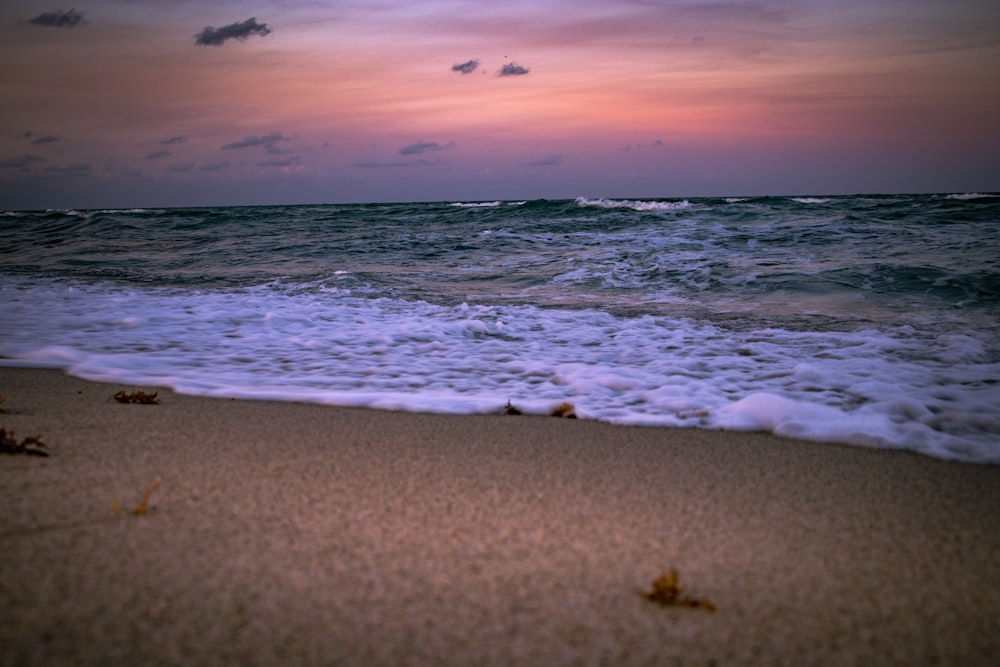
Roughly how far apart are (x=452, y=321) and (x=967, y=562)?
4.21m

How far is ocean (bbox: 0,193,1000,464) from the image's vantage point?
3154mm

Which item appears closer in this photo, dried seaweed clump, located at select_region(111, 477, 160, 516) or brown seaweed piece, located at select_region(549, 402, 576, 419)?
dried seaweed clump, located at select_region(111, 477, 160, 516)

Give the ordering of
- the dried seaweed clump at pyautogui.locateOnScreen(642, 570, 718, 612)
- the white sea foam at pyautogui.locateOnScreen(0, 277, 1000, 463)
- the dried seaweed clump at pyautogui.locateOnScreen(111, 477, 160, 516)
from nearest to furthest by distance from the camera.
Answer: the dried seaweed clump at pyautogui.locateOnScreen(642, 570, 718, 612), the dried seaweed clump at pyautogui.locateOnScreen(111, 477, 160, 516), the white sea foam at pyautogui.locateOnScreen(0, 277, 1000, 463)

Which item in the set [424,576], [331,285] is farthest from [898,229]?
[424,576]

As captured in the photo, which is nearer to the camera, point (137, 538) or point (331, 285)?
point (137, 538)

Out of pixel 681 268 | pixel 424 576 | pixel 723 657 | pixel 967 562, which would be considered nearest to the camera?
pixel 723 657

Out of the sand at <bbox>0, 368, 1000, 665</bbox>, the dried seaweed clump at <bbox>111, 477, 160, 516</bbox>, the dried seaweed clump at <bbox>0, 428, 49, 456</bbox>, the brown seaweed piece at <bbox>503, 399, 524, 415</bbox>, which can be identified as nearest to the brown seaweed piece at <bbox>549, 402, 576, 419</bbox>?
the brown seaweed piece at <bbox>503, 399, 524, 415</bbox>

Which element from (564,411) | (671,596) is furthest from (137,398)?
(671,596)

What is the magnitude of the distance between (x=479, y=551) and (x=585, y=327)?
3846mm

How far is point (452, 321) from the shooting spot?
5.46 meters

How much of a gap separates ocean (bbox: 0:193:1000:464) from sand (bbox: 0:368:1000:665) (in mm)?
671

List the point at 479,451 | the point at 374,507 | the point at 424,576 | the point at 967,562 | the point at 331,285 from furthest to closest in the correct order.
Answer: the point at 331,285
the point at 479,451
the point at 374,507
the point at 967,562
the point at 424,576

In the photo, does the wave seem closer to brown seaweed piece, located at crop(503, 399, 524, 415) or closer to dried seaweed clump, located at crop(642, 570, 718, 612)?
brown seaweed piece, located at crop(503, 399, 524, 415)

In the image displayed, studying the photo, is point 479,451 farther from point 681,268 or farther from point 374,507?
point 681,268
